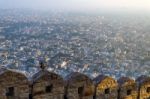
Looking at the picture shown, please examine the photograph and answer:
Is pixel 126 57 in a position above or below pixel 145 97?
below

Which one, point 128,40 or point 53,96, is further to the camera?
point 128,40

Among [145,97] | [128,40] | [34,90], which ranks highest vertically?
[34,90]

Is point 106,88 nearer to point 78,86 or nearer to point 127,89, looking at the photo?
point 127,89

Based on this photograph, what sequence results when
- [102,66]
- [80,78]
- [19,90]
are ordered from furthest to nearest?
[102,66]
[80,78]
[19,90]

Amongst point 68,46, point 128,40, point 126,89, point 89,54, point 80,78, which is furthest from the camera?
point 128,40

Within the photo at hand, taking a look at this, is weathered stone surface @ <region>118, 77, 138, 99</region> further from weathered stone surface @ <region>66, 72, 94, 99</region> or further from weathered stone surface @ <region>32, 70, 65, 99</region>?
weathered stone surface @ <region>32, 70, 65, 99</region>

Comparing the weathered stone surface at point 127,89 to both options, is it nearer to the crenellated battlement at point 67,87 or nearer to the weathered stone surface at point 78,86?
the crenellated battlement at point 67,87

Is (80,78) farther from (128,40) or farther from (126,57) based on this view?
(128,40)

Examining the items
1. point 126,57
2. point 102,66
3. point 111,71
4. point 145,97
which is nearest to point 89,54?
point 126,57

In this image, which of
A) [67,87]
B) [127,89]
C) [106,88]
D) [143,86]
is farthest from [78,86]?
[143,86]
